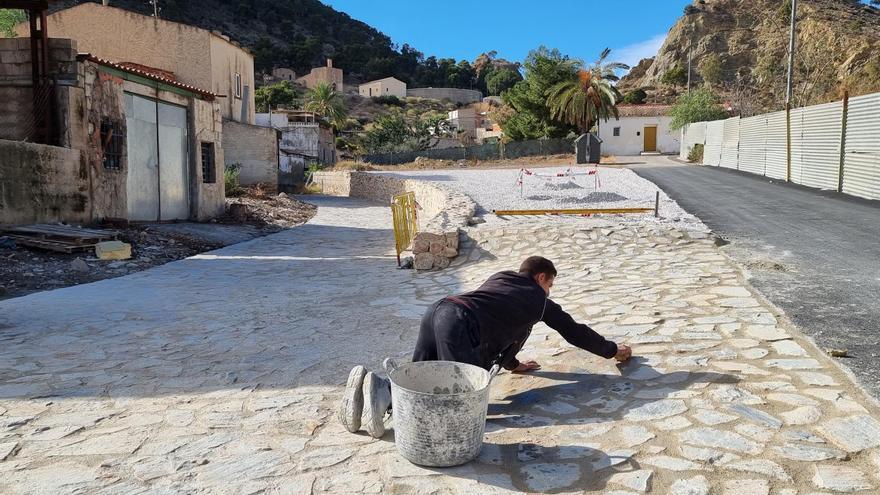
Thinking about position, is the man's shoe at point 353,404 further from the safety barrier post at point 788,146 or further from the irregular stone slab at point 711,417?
the safety barrier post at point 788,146

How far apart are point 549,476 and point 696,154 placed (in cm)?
3535

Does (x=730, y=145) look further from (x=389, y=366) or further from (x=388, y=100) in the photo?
(x=388, y=100)

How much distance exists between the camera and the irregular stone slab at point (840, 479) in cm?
284

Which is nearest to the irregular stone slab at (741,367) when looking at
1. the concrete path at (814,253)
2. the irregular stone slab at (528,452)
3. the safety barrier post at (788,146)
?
the concrete path at (814,253)

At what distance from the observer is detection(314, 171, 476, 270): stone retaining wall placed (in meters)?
9.73

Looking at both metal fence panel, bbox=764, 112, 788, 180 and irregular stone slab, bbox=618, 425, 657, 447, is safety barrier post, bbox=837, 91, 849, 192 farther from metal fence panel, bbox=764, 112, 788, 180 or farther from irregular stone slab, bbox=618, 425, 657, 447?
irregular stone slab, bbox=618, 425, 657, 447

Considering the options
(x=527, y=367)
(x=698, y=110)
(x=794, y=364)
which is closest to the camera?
(x=794, y=364)

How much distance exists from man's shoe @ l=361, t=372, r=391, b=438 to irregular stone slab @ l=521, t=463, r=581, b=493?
84 cm

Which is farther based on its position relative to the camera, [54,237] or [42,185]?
[42,185]

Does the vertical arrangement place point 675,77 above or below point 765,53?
below

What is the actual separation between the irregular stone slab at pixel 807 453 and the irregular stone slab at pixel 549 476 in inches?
40.0

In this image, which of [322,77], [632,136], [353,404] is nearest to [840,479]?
[353,404]

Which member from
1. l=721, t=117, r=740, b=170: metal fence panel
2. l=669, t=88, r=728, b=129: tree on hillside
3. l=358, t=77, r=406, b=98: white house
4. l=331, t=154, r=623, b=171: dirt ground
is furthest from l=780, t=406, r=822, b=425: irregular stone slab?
l=358, t=77, r=406, b=98: white house

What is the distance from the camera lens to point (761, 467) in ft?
10.0
